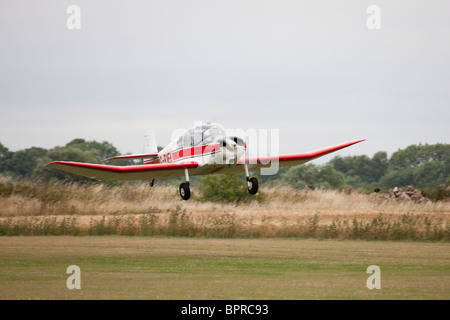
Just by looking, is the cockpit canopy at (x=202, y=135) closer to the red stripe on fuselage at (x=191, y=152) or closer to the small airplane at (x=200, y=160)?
the small airplane at (x=200, y=160)

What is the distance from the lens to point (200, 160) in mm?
23859

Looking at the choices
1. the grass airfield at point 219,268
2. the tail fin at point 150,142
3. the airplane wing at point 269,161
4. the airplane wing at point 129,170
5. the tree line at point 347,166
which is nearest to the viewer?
the grass airfield at point 219,268

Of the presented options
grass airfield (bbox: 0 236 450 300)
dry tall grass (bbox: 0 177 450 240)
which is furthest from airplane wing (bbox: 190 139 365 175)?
dry tall grass (bbox: 0 177 450 240)

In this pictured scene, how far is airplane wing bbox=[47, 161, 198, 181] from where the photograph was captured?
22031 millimetres

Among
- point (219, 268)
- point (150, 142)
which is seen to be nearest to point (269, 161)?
point (219, 268)

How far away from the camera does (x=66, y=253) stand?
25.2 m

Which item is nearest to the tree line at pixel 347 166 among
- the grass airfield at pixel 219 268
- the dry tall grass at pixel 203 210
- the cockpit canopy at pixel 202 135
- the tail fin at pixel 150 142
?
the dry tall grass at pixel 203 210

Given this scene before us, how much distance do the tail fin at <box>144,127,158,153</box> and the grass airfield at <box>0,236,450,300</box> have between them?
4463 mm

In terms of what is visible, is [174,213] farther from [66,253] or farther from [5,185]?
[5,185]

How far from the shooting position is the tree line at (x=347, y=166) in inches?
3179

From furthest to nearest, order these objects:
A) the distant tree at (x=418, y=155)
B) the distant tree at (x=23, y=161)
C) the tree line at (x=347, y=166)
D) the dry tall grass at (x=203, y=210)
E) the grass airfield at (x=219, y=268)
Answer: the distant tree at (x=418, y=155)
the distant tree at (x=23, y=161)
the tree line at (x=347, y=166)
the dry tall grass at (x=203, y=210)
the grass airfield at (x=219, y=268)

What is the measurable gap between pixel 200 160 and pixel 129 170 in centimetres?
271

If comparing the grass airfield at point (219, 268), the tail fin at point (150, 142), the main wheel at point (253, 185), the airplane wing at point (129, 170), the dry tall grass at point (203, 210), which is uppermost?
the tail fin at point (150, 142)

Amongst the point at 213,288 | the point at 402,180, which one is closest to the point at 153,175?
the point at 213,288
